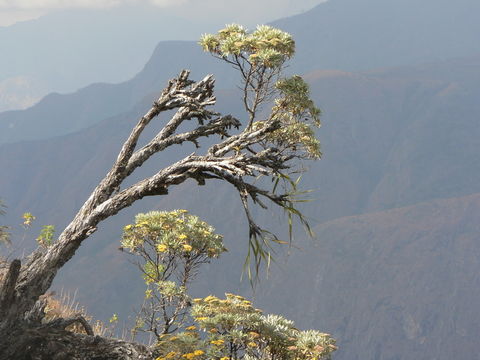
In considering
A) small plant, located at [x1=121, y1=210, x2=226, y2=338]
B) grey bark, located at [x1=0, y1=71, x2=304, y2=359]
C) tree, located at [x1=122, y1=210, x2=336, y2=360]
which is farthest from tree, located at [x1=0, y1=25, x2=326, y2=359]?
small plant, located at [x1=121, y1=210, x2=226, y2=338]

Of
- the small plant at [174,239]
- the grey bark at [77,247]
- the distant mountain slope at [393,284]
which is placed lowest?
the grey bark at [77,247]

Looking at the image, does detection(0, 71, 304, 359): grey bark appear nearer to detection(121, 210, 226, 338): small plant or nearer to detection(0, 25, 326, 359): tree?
detection(0, 25, 326, 359): tree

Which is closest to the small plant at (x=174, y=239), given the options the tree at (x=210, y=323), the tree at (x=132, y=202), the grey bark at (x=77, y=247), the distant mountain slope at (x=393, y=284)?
the tree at (x=210, y=323)

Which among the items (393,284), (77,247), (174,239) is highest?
(393,284)

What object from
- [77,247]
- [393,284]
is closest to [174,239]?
[77,247]

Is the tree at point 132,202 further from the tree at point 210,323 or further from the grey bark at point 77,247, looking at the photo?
the tree at point 210,323

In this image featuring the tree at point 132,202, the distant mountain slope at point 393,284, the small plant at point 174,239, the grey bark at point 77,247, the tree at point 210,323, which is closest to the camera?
the tree at point 132,202

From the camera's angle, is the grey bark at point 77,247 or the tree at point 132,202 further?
the grey bark at point 77,247

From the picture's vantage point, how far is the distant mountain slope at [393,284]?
159625mm

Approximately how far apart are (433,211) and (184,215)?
7773 inches

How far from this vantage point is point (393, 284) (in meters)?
174

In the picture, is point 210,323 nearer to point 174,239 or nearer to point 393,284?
point 174,239

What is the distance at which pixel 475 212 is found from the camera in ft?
628

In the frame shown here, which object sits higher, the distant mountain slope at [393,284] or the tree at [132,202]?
the distant mountain slope at [393,284]
